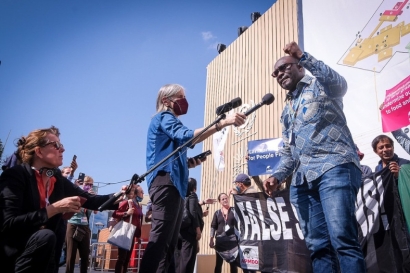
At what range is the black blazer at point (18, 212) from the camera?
76.8 inches

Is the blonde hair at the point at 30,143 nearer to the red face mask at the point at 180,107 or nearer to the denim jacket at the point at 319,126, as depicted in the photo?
the red face mask at the point at 180,107

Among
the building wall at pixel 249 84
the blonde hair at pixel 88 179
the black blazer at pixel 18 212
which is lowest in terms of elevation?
the black blazer at pixel 18 212

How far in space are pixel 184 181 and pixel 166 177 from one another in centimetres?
20

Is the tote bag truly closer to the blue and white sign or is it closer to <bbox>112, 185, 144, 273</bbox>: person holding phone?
<bbox>112, 185, 144, 273</bbox>: person holding phone

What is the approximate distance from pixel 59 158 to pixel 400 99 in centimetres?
442

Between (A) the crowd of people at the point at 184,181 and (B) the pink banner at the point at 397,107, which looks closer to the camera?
(A) the crowd of people at the point at 184,181

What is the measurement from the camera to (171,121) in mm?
2480

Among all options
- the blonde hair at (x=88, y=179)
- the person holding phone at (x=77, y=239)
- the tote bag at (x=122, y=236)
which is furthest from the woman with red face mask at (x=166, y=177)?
the blonde hair at (x=88, y=179)

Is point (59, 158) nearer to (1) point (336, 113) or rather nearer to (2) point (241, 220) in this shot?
(1) point (336, 113)

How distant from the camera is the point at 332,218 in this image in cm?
200

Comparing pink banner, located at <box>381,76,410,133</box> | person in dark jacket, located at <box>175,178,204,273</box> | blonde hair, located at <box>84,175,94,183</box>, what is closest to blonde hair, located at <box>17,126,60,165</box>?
person in dark jacket, located at <box>175,178,204,273</box>

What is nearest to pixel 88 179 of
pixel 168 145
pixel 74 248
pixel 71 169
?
pixel 71 169

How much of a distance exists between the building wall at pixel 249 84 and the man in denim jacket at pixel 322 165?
4986mm

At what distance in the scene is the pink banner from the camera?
418cm
